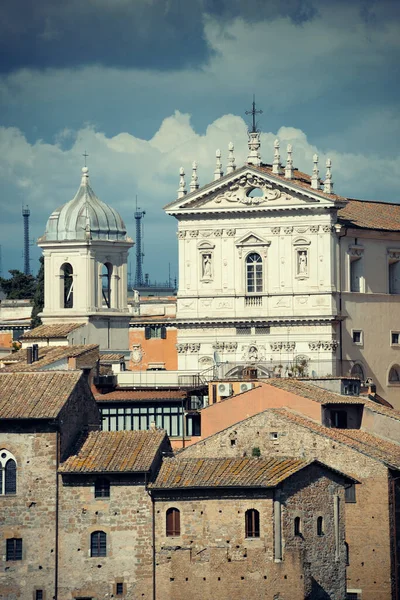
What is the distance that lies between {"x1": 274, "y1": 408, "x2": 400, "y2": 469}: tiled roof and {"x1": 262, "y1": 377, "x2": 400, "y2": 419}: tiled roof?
1.49 meters

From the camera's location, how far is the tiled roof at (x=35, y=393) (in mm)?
81625

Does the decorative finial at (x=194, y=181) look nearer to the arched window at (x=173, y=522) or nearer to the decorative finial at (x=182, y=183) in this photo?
the decorative finial at (x=182, y=183)

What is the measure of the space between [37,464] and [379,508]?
499 inches

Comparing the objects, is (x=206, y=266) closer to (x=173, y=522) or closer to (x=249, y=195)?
(x=249, y=195)

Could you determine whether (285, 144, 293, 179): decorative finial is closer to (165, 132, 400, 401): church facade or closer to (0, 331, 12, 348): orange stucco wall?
(165, 132, 400, 401): church facade

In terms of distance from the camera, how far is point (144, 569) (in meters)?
80.0

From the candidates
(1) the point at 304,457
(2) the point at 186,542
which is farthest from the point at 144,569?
(1) the point at 304,457

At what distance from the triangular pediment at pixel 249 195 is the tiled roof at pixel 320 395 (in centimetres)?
1581

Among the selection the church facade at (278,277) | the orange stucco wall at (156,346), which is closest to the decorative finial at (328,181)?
the church facade at (278,277)

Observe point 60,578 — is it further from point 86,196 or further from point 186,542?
point 86,196

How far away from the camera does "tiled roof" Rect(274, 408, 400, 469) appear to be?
8594 cm

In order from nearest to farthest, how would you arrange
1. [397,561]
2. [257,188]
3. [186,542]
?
1. [186,542]
2. [397,561]
3. [257,188]

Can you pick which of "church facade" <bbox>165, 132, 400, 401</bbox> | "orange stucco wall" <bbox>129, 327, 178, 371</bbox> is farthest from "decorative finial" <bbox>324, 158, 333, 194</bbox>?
"orange stucco wall" <bbox>129, 327, 178, 371</bbox>

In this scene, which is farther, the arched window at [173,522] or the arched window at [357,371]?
the arched window at [357,371]
